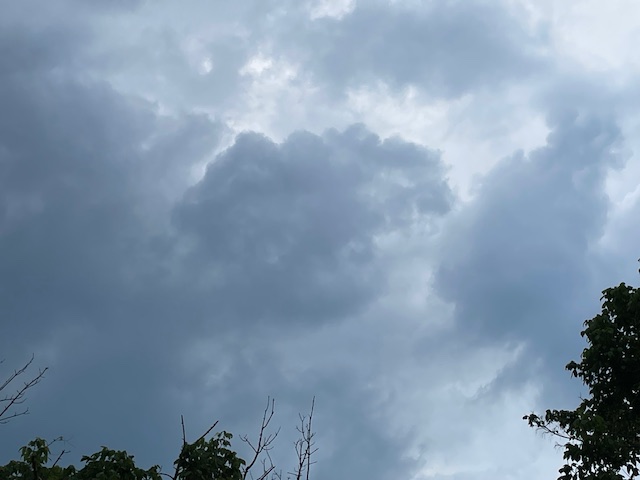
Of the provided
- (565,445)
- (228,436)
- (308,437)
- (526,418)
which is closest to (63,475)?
(228,436)

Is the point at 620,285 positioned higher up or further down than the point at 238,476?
higher up

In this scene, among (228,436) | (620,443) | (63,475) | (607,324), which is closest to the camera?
(63,475)

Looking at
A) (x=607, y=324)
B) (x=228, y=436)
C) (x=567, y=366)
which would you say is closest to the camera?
(x=228, y=436)

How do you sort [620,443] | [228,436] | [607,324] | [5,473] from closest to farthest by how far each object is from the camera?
[5,473], [228,436], [620,443], [607,324]

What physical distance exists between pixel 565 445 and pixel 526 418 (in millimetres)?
3206

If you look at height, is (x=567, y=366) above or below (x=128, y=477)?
above

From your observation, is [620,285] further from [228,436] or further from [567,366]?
[228,436]

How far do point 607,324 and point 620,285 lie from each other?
133cm

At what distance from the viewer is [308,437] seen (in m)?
7.56

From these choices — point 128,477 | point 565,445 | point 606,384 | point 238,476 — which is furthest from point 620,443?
point 128,477

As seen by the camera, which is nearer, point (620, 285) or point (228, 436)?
point (228, 436)

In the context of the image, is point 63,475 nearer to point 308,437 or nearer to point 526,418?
point 308,437

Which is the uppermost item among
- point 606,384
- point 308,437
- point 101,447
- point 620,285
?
point 620,285

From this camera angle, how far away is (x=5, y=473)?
40.7ft
